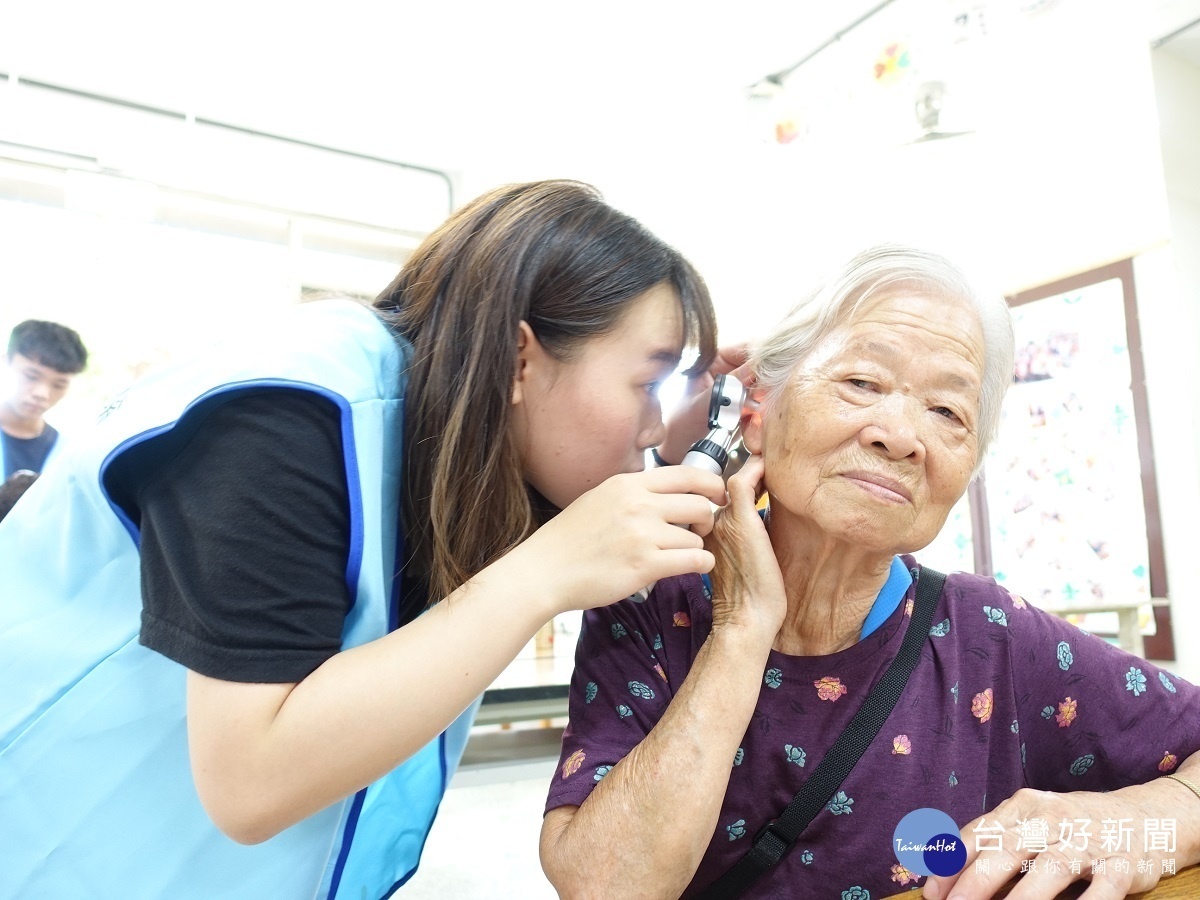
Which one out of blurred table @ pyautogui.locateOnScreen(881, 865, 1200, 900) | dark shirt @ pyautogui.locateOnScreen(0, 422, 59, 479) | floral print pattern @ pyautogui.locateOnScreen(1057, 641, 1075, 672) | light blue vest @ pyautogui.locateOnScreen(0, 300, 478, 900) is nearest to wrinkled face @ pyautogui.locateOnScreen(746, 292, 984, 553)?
floral print pattern @ pyautogui.locateOnScreen(1057, 641, 1075, 672)

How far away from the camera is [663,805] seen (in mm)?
905

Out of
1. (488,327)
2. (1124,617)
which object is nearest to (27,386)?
(488,327)

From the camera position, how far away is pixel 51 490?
101cm

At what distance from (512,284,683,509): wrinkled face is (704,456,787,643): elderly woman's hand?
0.17 m

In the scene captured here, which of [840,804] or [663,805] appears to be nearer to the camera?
[663,805]

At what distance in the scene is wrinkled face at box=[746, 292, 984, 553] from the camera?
110 centimetres

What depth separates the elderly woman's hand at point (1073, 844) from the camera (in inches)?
33.9

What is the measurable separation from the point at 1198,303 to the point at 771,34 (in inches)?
97.9

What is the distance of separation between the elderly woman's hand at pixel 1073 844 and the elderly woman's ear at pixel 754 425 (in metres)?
0.56

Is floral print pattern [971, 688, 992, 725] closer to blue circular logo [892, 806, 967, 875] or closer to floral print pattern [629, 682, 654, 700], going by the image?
blue circular logo [892, 806, 967, 875]

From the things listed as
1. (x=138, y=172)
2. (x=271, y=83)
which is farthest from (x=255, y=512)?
(x=138, y=172)

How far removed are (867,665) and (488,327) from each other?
0.70 m

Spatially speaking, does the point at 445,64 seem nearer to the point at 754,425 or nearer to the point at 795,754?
the point at 754,425

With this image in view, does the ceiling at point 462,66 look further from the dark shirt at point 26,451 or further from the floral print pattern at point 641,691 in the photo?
the floral print pattern at point 641,691
